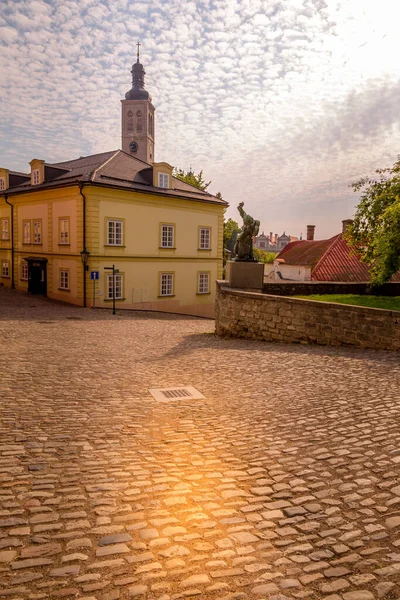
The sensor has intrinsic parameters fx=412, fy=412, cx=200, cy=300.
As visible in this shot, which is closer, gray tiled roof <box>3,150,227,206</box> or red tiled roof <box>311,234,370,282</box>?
gray tiled roof <box>3,150,227,206</box>

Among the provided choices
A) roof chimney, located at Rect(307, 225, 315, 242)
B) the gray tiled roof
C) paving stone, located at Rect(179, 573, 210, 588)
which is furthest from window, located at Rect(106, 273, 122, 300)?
roof chimney, located at Rect(307, 225, 315, 242)

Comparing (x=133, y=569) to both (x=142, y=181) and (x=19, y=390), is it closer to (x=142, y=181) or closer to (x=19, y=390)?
(x=19, y=390)

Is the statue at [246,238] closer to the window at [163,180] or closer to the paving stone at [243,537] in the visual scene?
the window at [163,180]

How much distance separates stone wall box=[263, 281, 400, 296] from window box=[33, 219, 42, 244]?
19.1 metres

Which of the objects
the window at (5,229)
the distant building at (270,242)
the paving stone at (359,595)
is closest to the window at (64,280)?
the window at (5,229)

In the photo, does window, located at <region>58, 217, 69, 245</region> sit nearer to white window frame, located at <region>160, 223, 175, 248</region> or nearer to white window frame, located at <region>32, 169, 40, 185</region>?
white window frame, located at <region>32, 169, 40, 185</region>

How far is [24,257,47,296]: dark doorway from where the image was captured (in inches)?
1148

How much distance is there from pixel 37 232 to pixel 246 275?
19.3 meters

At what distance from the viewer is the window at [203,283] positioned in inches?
1240

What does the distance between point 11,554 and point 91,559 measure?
66 cm

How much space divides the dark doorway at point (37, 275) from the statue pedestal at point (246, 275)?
17253 millimetres

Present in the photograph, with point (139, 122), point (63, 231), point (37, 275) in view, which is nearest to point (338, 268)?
point (63, 231)

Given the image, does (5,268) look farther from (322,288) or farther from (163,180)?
(322,288)

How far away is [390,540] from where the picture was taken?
11.3ft
